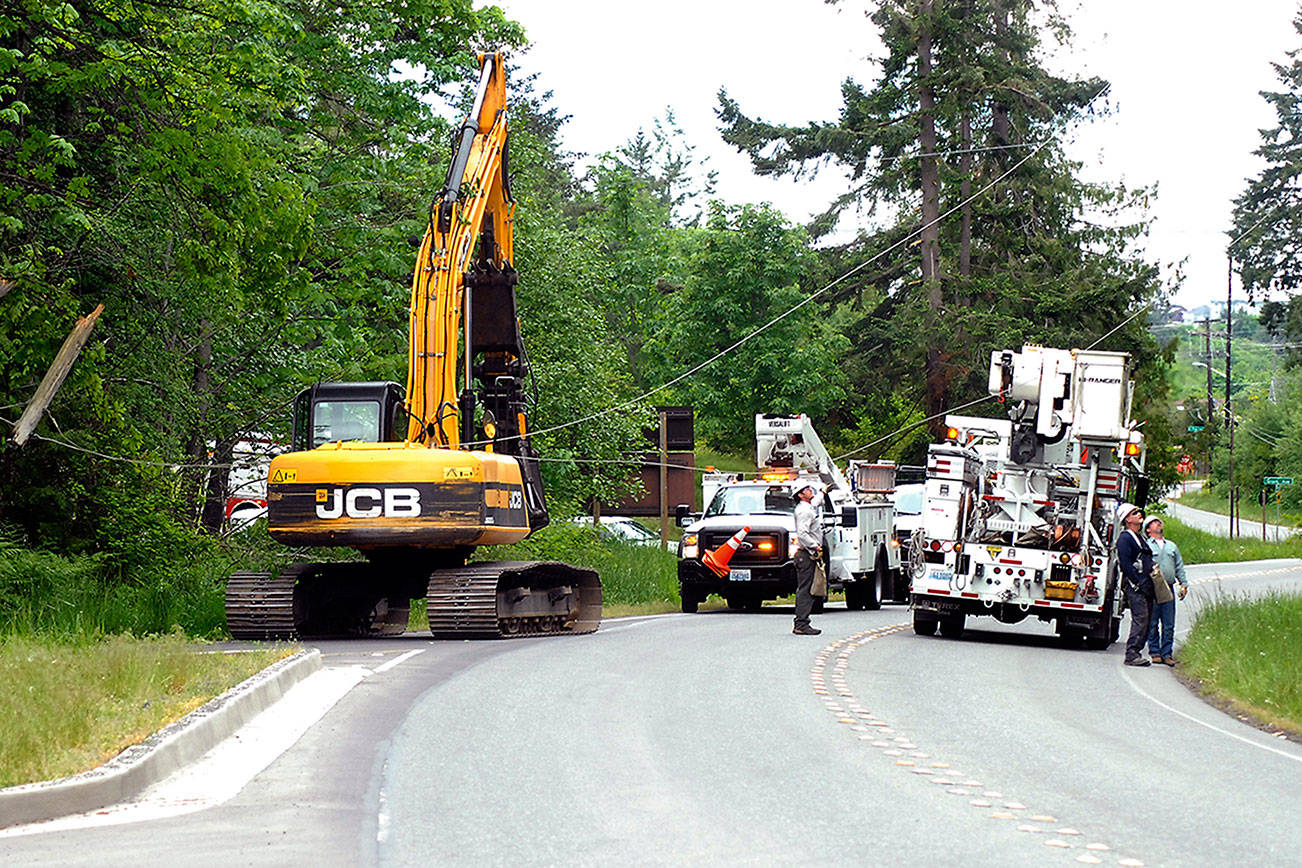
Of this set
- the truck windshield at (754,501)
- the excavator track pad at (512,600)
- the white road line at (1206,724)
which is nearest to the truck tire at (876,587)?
the truck windshield at (754,501)

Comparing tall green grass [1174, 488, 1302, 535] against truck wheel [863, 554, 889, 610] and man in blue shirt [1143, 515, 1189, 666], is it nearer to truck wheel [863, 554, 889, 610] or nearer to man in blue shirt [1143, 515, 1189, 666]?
truck wheel [863, 554, 889, 610]

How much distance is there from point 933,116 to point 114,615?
1569 inches

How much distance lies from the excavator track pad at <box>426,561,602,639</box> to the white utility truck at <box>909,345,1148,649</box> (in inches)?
178

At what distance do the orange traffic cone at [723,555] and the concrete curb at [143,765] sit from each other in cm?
1511

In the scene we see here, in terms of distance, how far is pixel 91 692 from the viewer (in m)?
12.5

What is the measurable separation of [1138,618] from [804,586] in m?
4.71

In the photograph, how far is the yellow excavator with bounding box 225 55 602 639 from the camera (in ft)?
67.6

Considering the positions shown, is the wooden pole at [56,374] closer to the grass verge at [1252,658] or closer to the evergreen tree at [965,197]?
the grass verge at [1252,658]

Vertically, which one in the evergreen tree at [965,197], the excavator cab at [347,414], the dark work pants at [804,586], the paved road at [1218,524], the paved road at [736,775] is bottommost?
the paved road at [736,775]

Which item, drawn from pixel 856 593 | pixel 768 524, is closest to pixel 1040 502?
pixel 768 524

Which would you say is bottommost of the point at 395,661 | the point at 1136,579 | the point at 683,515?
the point at 395,661

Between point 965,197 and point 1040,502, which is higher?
point 965,197

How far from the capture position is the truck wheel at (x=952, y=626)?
931 inches

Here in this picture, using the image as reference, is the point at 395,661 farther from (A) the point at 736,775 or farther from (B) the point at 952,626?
(B) the point at 952,626
